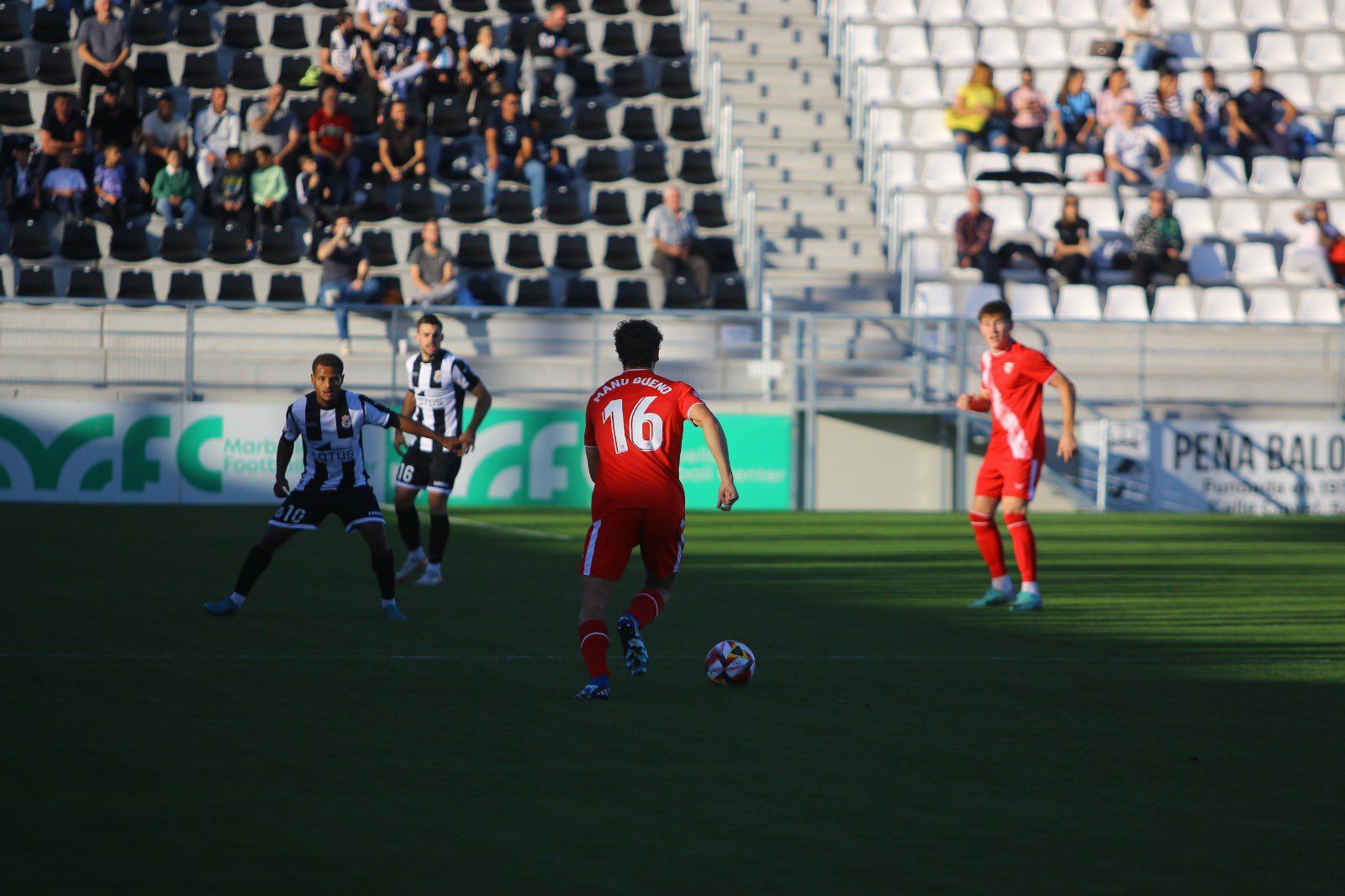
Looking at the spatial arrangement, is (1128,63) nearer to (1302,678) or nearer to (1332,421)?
(1332,421)

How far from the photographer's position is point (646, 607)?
8.18 meters

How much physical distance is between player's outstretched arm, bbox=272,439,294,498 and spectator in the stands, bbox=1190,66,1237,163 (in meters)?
20.0

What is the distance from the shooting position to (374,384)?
2247cm

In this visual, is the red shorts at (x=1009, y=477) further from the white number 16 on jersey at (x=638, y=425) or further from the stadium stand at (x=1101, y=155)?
the stadium stand at (x=1101, y=155)

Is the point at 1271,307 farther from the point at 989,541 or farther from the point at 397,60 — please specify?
the point at 989,541

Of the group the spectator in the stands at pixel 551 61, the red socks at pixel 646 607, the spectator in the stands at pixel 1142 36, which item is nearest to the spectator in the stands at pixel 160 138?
the spectator in the stands at pixel 551 61

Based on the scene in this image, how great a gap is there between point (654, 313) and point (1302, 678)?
1393 centimetres

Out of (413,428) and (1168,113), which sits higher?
(1168,113)

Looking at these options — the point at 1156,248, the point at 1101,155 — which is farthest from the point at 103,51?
the point at 1156,248

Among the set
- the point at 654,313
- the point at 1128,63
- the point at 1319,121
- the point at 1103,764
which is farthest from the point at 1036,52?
the point at 1103,764

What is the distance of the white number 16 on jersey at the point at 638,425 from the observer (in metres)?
7.98

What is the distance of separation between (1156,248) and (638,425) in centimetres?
1882

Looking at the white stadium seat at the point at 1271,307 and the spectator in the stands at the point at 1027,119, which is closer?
the white stadium seat at the point at 1271,307

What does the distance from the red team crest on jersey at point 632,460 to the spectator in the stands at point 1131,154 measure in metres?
20.1
